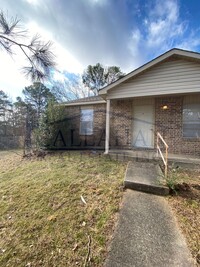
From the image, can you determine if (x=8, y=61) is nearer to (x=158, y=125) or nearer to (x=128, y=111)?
(x=128, y=111)

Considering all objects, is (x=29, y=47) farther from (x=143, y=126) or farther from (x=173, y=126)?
(x=173, y=126)

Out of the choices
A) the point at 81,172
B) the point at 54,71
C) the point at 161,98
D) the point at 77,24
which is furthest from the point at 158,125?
the point at 77,24

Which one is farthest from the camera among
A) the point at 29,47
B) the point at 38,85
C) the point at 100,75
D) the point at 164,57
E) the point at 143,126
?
the point at 100,75

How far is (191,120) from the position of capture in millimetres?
6258

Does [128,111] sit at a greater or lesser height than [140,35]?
lesser

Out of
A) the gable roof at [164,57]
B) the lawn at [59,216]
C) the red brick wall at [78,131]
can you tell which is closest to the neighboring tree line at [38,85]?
the red brick wall at [78,131]

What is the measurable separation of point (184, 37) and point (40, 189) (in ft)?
29.2

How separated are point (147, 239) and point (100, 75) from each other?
18.8 m

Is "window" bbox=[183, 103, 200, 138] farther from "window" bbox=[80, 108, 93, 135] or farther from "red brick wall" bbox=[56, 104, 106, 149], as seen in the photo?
"window" bbox=[80, 108, 93, 135]

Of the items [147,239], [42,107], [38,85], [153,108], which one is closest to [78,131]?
[153,108]

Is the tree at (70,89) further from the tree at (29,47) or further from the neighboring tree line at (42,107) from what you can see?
the tree at (29,47)

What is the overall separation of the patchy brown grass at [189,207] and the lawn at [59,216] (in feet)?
3.51

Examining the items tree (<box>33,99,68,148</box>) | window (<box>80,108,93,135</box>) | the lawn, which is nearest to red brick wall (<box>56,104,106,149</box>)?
window (<box>80,108,93,135</box>)

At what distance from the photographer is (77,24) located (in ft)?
21.2
